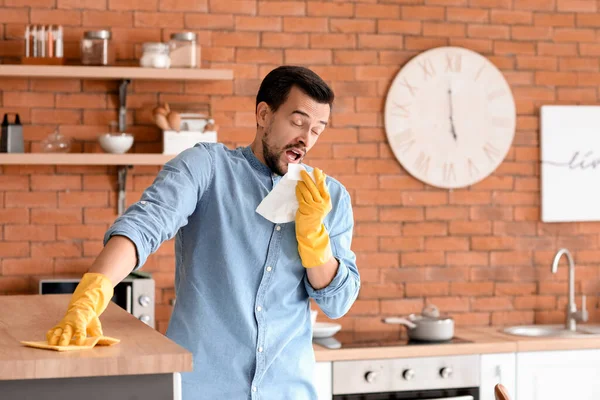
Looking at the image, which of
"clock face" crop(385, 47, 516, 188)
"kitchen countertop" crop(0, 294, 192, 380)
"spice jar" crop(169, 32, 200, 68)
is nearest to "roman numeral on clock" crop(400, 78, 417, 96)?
"clock face" crop(385, 47, 516, 188)

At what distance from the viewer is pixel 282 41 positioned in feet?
13.6

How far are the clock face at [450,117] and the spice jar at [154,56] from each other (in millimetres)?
1089

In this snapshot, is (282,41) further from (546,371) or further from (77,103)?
(546,371)

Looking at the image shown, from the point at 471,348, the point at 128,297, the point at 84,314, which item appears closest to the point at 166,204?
the point at 84,314

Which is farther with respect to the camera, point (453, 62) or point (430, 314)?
point (453, 62)

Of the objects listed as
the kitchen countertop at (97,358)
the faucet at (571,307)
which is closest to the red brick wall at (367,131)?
the faucet at (571,307)

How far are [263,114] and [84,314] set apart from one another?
0.78m

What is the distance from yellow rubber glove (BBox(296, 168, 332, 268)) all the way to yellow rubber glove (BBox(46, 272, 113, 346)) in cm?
53

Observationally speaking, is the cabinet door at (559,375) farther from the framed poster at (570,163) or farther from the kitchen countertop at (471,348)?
the framed poster at (570,163)

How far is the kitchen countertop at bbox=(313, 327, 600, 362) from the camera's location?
367 cm

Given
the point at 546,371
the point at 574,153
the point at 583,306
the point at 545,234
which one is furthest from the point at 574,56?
the point at 546,371

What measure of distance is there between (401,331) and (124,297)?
1.32 metres

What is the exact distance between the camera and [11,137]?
375cm

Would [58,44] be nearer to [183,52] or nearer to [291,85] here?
[183,52]
